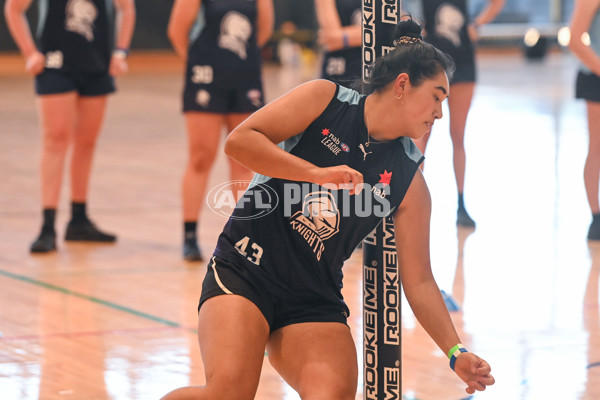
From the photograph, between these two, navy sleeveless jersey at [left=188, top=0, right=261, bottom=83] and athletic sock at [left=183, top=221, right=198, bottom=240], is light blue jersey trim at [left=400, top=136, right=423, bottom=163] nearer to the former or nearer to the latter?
navy sleeveless jersey at [left=188, top=0, right=261, bottom=83]

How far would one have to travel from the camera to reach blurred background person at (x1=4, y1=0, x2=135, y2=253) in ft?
20.1

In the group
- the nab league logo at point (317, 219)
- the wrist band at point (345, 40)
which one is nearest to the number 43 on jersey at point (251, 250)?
the nab league logo at point (317, 219)

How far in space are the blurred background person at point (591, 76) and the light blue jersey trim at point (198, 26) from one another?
2.20m

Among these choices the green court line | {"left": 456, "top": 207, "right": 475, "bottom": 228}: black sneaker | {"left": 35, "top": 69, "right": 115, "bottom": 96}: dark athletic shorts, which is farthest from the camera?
{"left": 456, "top": 207, "right": 475, "bottom": 228}: black sneaker

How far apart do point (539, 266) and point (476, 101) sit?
8.89 meters

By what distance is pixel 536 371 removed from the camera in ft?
Result: 13.4

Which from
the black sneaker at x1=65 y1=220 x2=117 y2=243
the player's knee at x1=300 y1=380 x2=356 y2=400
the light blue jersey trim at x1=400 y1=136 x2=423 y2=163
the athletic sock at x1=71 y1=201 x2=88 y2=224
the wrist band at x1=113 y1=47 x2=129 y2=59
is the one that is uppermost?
the light blue jersey trim at x1=400 y1=136 x2=423 y2=163

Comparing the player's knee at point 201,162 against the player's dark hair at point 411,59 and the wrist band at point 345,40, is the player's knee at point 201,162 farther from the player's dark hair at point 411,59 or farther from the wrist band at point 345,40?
the player's dark hair at point 411,59

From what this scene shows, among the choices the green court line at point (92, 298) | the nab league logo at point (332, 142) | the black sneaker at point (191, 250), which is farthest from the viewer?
the black sneaker at point (191, 250)

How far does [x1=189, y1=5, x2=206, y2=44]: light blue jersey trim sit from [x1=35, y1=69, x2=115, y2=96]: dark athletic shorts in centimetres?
72

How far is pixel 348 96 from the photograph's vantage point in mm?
3041

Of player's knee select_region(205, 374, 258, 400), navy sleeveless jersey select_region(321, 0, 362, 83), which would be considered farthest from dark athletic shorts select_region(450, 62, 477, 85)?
player's knee select_region(205, 374, 258, 400)

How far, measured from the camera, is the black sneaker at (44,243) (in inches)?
241

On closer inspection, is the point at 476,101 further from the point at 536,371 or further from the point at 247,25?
the point at 536,371
